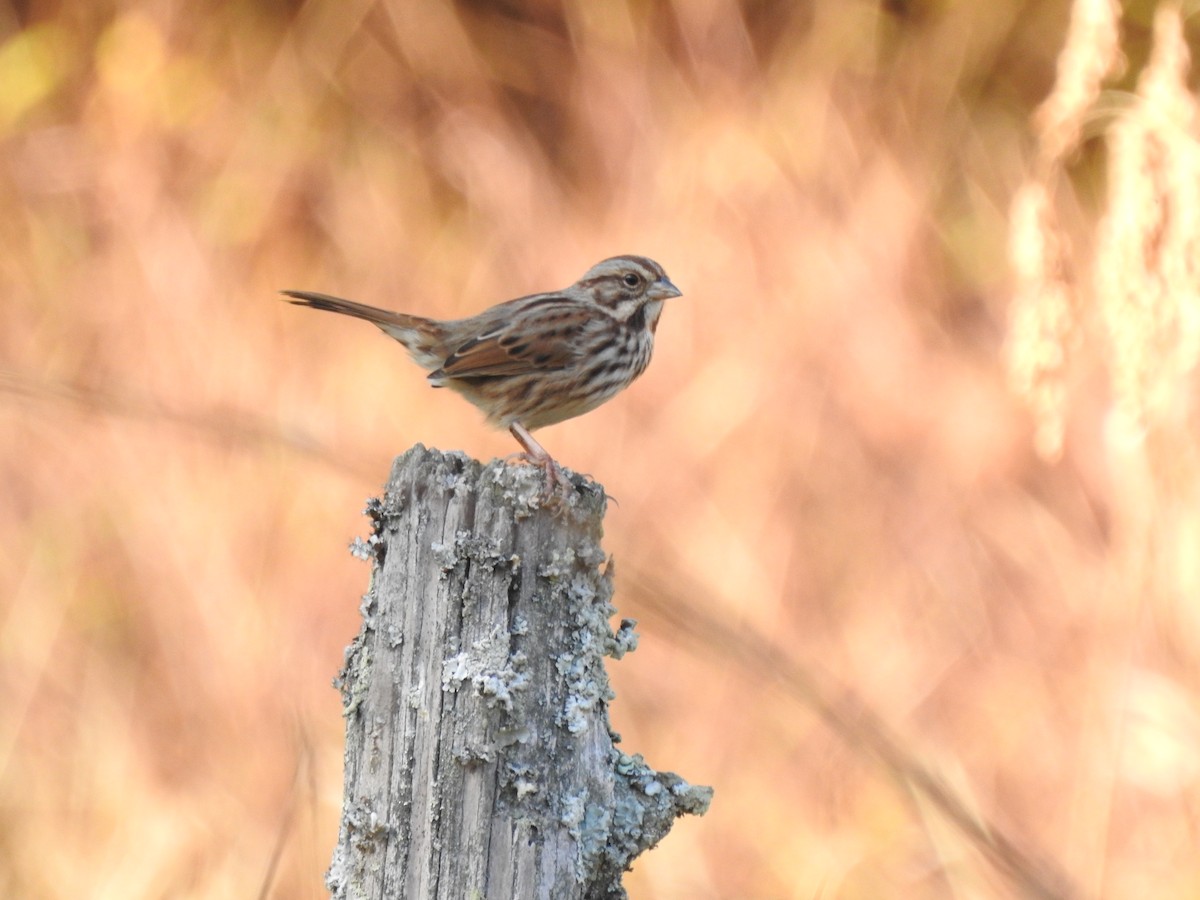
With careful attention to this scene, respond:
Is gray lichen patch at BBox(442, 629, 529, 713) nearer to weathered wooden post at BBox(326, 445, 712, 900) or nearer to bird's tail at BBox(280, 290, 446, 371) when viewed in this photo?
weathered wooden post at BBox(326, 445, 712, 900)

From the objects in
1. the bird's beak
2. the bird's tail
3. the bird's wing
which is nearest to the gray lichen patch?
the bird's wing

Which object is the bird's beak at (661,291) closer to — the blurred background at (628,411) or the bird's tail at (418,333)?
the bird's tail at (418,333)

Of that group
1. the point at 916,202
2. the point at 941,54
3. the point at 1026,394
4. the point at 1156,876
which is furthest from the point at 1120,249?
the point at 941,54

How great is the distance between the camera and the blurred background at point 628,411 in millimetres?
4094

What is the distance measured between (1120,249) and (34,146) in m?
4.97

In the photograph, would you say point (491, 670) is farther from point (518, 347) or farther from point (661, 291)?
point (661, 291)

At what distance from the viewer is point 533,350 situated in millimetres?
3184

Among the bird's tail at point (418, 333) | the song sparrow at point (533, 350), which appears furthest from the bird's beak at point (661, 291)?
the bird's tail at point (418, 333)

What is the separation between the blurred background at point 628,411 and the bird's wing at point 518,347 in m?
0.87

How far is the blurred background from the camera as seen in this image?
4.09 m

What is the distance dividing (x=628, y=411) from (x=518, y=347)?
1967 mm

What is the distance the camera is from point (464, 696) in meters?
1.59

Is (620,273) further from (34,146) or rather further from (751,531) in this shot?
(34,146)

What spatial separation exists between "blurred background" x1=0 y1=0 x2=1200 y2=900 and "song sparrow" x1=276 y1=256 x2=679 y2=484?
0.74 meters
